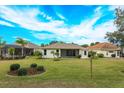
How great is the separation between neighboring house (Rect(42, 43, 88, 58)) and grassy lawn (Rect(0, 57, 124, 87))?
439mm

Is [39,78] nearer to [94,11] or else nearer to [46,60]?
[46,60]

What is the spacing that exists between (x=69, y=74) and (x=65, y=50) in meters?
2.43

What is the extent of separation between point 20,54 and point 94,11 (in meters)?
3.76

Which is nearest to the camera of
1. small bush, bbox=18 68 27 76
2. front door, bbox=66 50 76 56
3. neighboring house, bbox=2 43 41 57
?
small bush, bbox=18 68 27 76

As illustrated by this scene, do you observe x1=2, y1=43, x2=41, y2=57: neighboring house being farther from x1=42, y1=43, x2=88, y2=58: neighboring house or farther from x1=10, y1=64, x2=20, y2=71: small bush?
x1=10, y1=64, x2=20, y2=71: small bush

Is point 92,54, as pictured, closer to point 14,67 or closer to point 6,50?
point 14,67

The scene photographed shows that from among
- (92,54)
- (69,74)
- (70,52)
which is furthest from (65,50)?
(69,74)

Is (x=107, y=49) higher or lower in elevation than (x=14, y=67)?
higher

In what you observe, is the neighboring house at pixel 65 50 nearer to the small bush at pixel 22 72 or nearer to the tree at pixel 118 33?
the tree at pixel 118 33

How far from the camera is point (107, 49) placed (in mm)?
11953

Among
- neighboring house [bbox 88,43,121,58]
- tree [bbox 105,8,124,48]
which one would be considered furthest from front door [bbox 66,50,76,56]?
tree [bbox 105,8,124,48]

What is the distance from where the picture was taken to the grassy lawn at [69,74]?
10.2 metres

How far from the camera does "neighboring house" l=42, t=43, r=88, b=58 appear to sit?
11.8 metres
